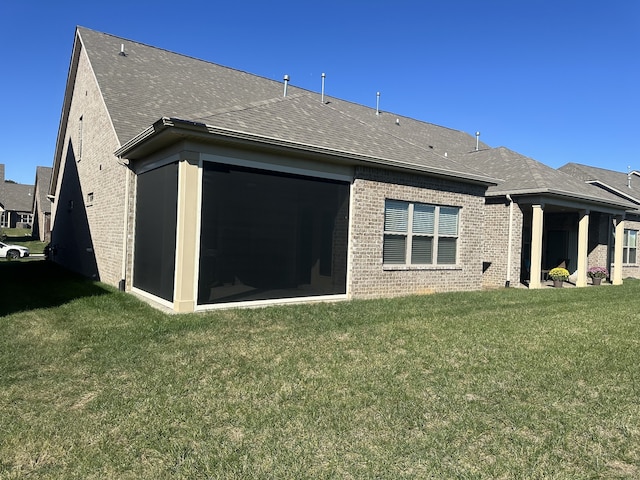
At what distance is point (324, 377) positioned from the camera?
202 inches

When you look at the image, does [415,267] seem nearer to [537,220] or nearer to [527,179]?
[537,220]

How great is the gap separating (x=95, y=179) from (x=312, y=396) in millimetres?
11953

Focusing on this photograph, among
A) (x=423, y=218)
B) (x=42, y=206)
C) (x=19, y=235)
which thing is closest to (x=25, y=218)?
(x=19, y=235)

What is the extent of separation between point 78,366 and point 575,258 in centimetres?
1875

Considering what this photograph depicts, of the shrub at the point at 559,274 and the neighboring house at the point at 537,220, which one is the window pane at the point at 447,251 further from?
the shrub at the point at 559,274

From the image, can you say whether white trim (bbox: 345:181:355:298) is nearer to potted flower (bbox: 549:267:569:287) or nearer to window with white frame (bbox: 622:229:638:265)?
potted flower (bbox: 549:267:569:287)

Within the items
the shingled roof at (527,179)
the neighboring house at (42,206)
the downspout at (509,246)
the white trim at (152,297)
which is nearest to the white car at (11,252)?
the neighboring house at (42,206)

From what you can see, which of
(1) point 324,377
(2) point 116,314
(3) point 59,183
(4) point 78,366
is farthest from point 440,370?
(3) point 59,183

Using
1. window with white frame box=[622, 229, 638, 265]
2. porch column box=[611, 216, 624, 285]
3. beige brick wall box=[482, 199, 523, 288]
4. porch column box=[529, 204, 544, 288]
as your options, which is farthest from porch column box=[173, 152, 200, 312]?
window with white frame box=[622, 229, 638, 265]

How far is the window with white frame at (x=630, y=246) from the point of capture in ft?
70.0

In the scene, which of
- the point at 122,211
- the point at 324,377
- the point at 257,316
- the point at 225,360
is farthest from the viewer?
the point at 122,211

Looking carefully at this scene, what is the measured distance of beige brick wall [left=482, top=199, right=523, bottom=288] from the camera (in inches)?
605

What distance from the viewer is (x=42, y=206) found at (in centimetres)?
4084

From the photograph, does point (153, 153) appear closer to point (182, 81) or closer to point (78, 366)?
point (78, 366)
